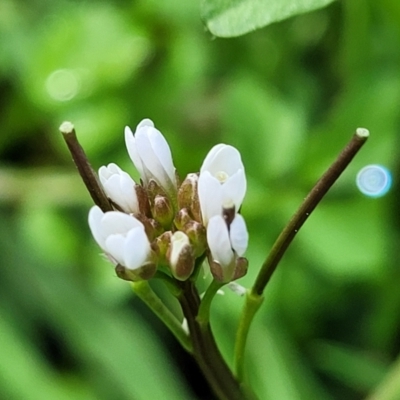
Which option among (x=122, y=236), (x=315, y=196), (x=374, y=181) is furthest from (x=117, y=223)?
(x=374, y=181)

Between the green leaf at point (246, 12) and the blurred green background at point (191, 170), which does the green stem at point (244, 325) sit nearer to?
the green leaf at point (246, 12)

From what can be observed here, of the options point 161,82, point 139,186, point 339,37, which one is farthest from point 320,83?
point 139,186

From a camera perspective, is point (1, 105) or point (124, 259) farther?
point (1, 105)

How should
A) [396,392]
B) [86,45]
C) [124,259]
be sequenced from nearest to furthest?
[124,259] → [396,392] → [86,45]

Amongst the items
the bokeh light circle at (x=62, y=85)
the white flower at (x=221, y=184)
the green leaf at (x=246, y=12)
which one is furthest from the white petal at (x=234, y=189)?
the bokeh light circle at (x=62, y=85)

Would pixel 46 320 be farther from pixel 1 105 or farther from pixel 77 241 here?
pixel 1 105

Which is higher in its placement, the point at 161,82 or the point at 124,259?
the point at 161,82

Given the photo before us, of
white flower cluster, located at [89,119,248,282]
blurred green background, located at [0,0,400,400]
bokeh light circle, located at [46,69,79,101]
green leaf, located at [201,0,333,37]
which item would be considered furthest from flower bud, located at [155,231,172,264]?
bokeh light circle, located at [46,69,79,101]
